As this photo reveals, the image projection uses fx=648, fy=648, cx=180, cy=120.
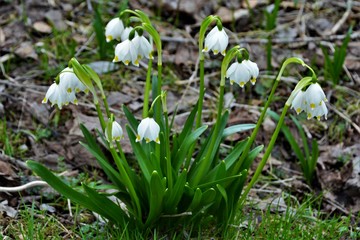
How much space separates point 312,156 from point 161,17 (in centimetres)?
178

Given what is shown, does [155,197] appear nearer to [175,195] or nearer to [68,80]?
[175,195]

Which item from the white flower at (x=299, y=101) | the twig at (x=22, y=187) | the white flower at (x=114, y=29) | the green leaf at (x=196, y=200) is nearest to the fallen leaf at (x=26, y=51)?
the twig at (x=22, y=187)

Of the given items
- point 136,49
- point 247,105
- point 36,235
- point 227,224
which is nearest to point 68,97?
point 136,49

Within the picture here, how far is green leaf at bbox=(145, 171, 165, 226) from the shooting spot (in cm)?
234

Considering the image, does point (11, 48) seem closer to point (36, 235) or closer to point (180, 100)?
point (180, 100)

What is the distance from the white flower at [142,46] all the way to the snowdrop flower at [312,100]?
1.86 feet

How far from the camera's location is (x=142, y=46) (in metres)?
2.39

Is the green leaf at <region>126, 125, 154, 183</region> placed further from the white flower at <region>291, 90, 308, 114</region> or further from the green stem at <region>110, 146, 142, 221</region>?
the white flower at <region>291, 90, 308, 114</region>

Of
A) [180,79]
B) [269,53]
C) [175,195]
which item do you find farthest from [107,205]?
[269,53]

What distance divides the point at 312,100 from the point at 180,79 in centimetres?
186

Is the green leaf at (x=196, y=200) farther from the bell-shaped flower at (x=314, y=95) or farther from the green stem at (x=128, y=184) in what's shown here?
the bell-shaped flower at (x=314, y=95)

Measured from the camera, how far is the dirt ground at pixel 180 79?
3.33m

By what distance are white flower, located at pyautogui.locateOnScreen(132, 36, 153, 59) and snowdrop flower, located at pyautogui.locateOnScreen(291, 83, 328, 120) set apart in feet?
1.86

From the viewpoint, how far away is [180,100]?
12.6 feet
